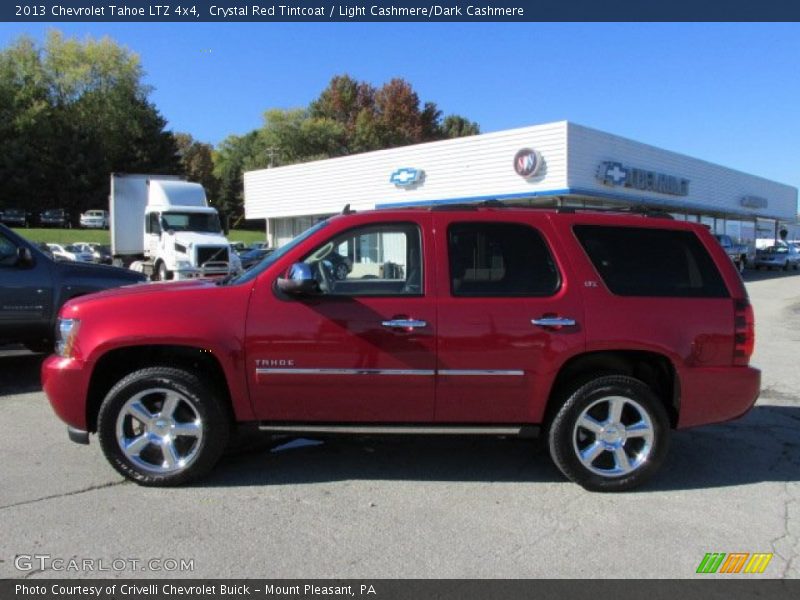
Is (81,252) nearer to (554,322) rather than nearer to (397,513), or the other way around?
(397,513)

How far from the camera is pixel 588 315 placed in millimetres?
4281

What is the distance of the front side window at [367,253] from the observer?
4383 mm

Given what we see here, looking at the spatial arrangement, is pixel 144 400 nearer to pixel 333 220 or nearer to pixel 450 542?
pixel 333 220

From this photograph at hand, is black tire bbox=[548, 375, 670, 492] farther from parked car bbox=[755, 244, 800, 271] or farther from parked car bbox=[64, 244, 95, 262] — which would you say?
parked car bbox=[755, 244, 800, 271]

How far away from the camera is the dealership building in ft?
77.6

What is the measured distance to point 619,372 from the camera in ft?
15.1

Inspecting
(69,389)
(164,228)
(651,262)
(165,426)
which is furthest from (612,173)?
(69,389)

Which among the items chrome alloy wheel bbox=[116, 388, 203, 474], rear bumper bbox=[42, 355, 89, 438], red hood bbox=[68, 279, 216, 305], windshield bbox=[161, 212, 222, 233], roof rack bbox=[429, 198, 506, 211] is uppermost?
windshield bbox=[161, 212, 222, 233]

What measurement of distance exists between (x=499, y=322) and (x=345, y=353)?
3.24ft

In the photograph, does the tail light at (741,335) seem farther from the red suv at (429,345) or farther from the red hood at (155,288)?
the red hood at (155,288)

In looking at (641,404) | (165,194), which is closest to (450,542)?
(641,404)

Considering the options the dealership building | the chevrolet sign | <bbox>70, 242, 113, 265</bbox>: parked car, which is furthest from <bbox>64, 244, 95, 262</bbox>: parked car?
the chevrolet sign

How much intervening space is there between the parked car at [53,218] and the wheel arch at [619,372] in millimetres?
63067
